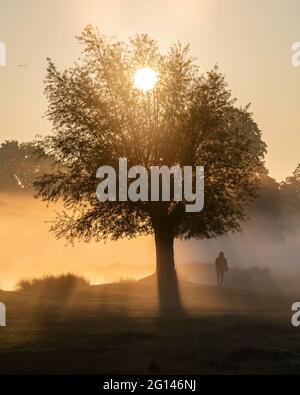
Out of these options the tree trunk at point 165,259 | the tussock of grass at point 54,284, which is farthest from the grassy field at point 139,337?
the tree trunk at point 165,259

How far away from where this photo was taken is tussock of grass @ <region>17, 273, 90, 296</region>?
43.0m

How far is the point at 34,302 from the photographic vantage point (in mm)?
35719

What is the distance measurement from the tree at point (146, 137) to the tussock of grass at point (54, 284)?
11.1 feet

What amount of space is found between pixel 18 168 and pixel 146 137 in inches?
3220

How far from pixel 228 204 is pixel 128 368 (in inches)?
1020

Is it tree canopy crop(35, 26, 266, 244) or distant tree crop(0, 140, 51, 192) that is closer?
tree canopy crop(35, 26, 266, 244)

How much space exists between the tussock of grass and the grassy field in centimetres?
317

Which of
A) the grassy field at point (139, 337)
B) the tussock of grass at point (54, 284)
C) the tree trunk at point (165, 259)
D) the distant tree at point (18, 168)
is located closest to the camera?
the grassy field at point (139, 337)

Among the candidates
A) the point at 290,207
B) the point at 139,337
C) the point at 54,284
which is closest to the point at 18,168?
the point at 290,207

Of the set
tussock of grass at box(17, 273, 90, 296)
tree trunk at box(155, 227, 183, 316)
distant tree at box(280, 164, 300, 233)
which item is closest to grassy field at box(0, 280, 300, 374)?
tussock of grass at box(17, 273, 90, 296)

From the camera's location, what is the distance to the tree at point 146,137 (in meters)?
43.2

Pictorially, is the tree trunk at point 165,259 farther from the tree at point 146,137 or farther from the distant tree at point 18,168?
the distant tree at point 18,168

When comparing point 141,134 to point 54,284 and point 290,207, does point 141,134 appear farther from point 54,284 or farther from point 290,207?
point 290,207

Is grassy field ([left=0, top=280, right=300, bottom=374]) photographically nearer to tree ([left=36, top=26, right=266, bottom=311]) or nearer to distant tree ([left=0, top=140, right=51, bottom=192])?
tree ([left=36, top=26, right=266, bottom=311])
